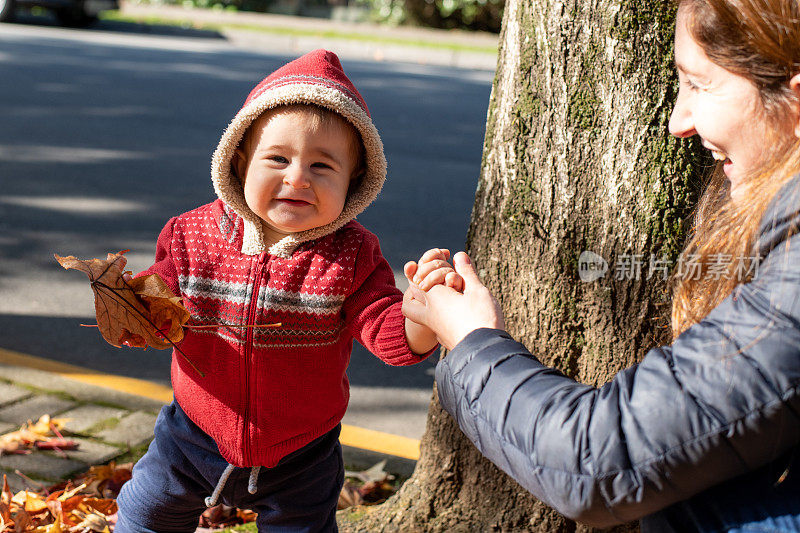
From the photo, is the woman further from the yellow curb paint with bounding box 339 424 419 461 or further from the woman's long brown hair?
the yellow curb paint with bounding box 339 424 419 461

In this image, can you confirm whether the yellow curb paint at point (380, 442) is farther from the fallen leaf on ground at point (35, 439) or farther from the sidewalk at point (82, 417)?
the fallen leaf on ground at point (35, 439)

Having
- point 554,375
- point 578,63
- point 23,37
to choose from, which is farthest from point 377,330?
point 23,37

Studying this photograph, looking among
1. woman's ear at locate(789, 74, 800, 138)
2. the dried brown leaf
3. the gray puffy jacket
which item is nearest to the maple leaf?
the dried brown leaf

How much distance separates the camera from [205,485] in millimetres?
2059

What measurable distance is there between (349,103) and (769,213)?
983 mm

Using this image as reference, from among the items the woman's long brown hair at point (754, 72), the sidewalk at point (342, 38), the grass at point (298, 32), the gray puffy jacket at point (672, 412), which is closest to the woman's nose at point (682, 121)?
the woman's long brown hair at point (754, 72)

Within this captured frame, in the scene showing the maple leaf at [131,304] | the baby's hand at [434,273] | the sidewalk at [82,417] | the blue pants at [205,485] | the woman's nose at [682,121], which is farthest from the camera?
the sidewalk at [82,417]

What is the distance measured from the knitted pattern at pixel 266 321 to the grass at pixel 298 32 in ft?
49.9

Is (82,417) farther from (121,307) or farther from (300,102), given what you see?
(300,102)

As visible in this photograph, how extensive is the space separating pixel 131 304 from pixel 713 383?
47.5 inches

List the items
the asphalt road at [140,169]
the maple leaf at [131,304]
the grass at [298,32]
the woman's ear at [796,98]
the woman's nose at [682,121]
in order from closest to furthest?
the woman's ear at [796,98]
the woman's nose at [682,121]
the maple leaf at [131,304]
the asphalt road at [140,169]
the grass at [298,32]

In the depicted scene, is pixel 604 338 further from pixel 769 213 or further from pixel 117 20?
pixel 117 20

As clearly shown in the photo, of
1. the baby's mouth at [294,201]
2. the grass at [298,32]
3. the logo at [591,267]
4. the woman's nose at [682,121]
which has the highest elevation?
the woman's nose at [682,121]

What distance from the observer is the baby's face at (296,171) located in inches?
74.4
